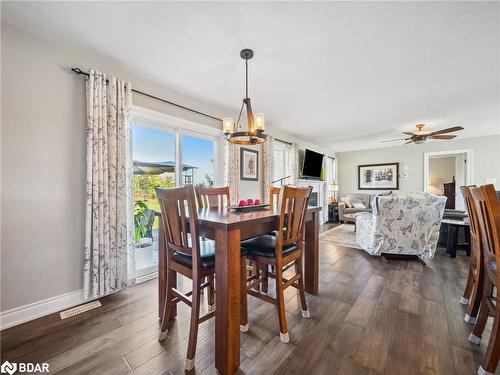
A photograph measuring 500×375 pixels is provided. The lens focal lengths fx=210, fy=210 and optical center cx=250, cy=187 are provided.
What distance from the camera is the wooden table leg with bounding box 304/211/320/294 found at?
7.09ft

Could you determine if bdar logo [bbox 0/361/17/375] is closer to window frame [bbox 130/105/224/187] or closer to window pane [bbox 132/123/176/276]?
window pane [bbox 132/123/176/276]

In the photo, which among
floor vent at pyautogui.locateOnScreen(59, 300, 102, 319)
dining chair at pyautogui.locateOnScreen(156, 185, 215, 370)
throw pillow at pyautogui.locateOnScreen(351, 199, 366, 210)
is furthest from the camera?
throw pillow at pyautogui.locateOnScreen(351, 199, 366, 210)

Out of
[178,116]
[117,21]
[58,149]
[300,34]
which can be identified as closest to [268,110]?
[178,116]

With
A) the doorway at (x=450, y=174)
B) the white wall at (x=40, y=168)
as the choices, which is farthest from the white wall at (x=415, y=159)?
the white wall at (x=40, y=168)

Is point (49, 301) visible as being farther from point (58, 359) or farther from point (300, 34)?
point (300, 34)

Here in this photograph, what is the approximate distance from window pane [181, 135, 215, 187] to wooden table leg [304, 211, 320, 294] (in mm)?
1851

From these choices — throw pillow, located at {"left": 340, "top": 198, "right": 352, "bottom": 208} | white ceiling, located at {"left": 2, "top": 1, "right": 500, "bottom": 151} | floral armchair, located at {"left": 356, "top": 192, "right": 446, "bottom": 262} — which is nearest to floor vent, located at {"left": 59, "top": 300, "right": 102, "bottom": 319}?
white ceiling, located at {"left": 2, "top": 1, "right": 500, "bottom": 151}

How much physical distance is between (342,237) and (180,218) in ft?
13.6

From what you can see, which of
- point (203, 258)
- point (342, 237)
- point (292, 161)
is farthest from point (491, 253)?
point (292, 161)

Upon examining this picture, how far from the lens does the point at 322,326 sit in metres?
1.67

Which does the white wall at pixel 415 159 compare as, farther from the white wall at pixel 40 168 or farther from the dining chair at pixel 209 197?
the white wall at pixel 40 168

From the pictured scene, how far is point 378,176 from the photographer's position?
6965mm

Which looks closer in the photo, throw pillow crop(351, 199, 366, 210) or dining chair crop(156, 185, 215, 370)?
dining chair crop(156, 185, 215, 370)

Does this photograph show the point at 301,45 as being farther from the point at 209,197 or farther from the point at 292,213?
the point at 209,197
